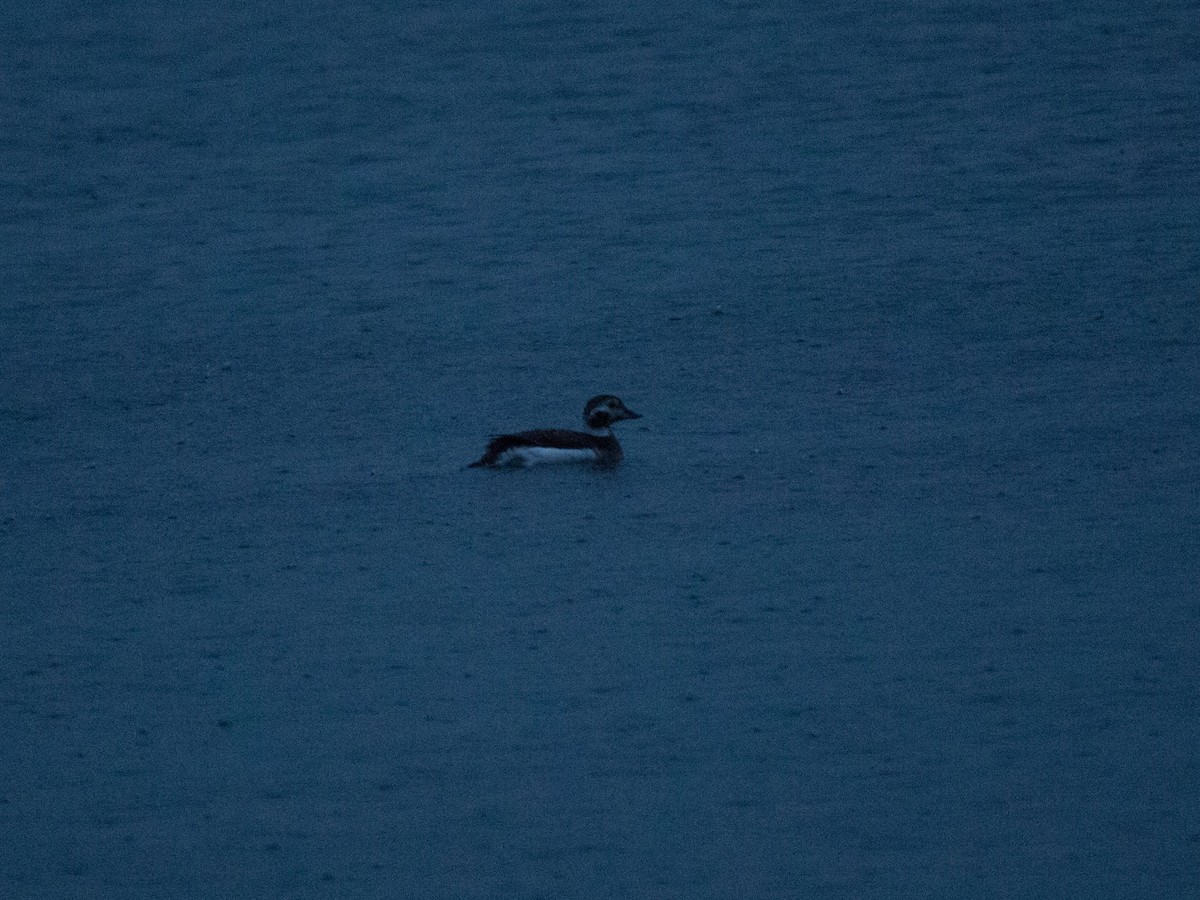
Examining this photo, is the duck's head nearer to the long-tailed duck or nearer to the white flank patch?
the long-tailed duck

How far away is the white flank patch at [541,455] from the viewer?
12539mm

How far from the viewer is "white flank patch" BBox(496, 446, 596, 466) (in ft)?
41.1

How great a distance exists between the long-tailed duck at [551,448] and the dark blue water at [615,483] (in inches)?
6.0

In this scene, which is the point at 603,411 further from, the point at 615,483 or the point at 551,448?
the point at 615,483

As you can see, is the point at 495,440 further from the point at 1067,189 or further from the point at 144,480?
the point at 1067,189

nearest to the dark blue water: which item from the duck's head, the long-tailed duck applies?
the long-tailed duck

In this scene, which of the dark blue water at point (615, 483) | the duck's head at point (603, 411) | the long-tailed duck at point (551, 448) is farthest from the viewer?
the duck's head at point (603, 411)

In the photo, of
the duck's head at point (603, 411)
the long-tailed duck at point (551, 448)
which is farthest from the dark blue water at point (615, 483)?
the duck's head at point (603, 411)

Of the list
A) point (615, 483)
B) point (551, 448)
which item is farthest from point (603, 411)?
point (615, 483)

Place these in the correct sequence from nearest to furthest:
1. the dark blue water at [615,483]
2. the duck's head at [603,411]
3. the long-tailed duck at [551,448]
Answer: the dark blue water at [615,483] < the long-tailed duck at [551,448] < the duck's head at [603,411]

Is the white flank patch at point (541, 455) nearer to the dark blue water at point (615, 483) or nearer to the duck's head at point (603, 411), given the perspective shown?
the dark blue water at point (615, 483)

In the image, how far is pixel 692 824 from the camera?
8273mm

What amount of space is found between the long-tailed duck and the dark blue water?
0.50 feet

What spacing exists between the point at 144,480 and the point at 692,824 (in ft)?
17.2
